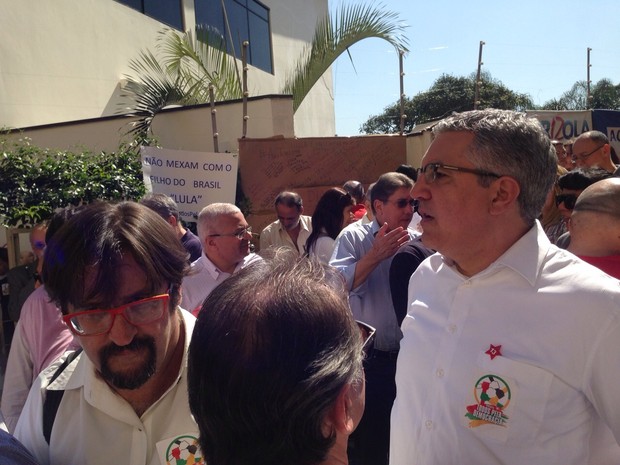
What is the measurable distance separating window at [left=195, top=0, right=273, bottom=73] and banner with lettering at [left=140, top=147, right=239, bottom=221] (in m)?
9.64

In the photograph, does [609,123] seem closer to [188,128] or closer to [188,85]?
[188,128]

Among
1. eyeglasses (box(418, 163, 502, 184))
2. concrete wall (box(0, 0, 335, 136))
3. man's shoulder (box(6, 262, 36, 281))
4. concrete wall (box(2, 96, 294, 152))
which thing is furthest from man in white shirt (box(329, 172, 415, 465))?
concrete wall (box(0, 0, 335, 136))

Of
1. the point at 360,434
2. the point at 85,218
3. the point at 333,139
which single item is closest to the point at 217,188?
the point at 333,139

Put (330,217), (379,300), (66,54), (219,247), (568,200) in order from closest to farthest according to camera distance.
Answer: (379,300)
(219,247)
(568,200)
(330,217)
(66,54)

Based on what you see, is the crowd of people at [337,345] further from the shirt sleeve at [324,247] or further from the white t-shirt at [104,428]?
the shirt sleeve at [324,247]

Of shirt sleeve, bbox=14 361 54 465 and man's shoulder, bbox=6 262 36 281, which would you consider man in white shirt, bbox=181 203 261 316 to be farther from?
man's shoulder, bbox=6 262 36 281

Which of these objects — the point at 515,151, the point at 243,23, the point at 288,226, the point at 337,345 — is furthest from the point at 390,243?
the point at 243,23

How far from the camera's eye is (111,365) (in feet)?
5.38

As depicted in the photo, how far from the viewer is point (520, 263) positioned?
177 cm

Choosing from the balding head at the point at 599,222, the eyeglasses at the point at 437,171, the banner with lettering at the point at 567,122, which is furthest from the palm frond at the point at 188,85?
the eyeglasses at the point at 437,171

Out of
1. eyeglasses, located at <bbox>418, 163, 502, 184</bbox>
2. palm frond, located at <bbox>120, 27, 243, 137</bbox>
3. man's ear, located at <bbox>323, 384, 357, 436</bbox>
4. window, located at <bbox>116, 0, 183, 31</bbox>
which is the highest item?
window, located at <bbox>116, 0, 183, 31</bbox>

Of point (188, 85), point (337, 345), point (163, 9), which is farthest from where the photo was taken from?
point (163, 9)

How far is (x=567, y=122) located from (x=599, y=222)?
307 inches

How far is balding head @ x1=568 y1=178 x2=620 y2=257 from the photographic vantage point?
242cm
